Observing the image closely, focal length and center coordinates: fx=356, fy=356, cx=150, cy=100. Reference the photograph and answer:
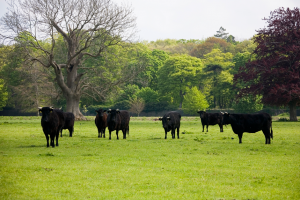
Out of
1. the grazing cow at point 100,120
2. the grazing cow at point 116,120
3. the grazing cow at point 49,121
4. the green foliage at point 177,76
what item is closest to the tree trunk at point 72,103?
the grazing cow at point 100,120

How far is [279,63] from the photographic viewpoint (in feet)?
147

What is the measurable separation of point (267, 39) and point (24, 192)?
43.8m

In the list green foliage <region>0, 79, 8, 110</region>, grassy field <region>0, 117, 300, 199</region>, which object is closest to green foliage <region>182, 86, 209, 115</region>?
green foliage <region>0, 79, 8, 110</region>

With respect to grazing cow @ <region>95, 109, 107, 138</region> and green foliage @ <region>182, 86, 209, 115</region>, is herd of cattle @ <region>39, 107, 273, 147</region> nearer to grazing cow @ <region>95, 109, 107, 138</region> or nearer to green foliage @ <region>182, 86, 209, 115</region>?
grazing cow @ <region>95, 109, 107, 138</region>

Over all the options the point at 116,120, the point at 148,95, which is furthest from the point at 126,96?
the point at 116,120

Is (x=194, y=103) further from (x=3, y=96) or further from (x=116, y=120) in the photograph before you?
(x=116, y=120)

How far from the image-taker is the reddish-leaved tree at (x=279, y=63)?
136 feet

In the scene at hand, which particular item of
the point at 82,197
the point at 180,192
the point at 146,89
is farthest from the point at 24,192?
the point at 146,89

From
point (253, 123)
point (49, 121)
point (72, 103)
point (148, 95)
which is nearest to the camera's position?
point (49, 121)

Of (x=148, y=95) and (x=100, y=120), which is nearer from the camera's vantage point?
(x=100, y=120)

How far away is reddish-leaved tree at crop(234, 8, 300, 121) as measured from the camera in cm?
4144

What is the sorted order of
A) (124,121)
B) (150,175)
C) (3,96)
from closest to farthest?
1. (150,175)
2. (124,121)
3. (3,96)

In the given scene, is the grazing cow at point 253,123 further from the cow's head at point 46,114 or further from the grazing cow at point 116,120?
the cow's head at point 46,114

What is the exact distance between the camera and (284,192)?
7738mm
